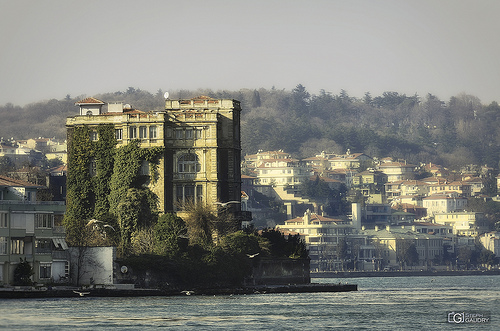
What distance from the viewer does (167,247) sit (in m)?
96.1

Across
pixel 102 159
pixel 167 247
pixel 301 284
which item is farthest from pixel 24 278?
pixel 301 284

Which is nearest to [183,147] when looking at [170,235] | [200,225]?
[200,225]

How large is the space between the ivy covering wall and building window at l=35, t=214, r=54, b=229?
11321 millimetres

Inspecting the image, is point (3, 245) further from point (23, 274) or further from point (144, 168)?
point (144, 168)

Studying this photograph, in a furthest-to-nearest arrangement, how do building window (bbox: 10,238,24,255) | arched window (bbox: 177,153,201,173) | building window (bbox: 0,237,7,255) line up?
arched window (bbox: 177,153,201,173) < building window (bbox: 10,238,24,255) < building window (bbox: 0,237,7,255)

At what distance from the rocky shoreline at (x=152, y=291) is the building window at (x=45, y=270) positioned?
8.15 feet

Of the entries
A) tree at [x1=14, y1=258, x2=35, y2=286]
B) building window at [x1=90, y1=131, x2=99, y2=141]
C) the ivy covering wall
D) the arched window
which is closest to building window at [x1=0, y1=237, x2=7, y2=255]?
tree at [x1=14, y1=258, x2=35, y2=286]

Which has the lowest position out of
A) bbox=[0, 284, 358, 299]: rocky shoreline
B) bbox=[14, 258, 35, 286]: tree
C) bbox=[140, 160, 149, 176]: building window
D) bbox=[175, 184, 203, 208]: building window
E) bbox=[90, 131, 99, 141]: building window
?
bbox=[0, 284, 358, 299]: rocky shoreline

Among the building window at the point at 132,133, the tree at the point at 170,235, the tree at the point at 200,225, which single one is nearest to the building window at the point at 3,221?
the tree at the point at 170,235

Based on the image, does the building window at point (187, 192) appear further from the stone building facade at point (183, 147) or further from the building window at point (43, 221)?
the building window at point (43, 221)

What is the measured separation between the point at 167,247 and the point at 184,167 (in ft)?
31.6

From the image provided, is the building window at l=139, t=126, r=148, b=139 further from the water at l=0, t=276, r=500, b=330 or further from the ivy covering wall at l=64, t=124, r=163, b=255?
the water at l=0, t=276, r=500, b=330

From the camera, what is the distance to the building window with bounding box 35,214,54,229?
86562 mm

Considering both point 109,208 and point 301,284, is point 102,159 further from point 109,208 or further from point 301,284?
point 301,284
